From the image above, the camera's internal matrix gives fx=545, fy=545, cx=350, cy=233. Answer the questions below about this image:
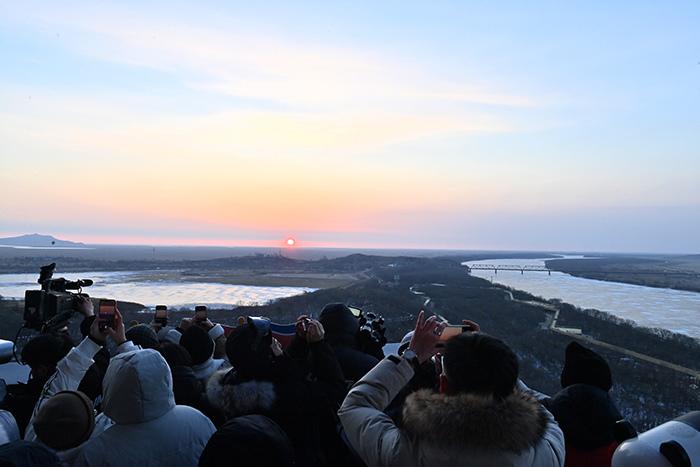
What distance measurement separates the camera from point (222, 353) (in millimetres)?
5527

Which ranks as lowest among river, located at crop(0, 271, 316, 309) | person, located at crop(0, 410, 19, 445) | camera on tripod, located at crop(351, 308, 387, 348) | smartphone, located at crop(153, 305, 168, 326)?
river, located at crop(0, 271, 316, 309)

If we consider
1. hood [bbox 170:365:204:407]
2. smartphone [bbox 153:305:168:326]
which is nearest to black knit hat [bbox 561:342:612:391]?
hood [bbox 170:365:204:407]

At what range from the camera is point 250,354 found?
3.04 meters

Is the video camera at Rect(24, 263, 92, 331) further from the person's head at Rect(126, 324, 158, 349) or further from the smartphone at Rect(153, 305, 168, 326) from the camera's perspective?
the smartphone at Rect(153, 305, 168, 326)

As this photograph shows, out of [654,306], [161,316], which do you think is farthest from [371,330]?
[654,306]

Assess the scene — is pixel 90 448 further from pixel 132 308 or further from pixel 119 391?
pixel 132 308

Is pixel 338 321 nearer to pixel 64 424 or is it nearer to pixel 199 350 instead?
pixel 199 350

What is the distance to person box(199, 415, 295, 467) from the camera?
2.23m

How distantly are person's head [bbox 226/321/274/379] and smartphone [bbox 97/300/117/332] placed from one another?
1.07 metres

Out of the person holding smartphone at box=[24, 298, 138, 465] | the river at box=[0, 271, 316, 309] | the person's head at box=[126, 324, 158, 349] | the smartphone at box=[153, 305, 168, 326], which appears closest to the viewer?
the person holding smartphone at box=[24, 298, 138, 465]

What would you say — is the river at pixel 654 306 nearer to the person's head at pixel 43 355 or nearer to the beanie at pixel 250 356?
the beanie at pixel 250 356

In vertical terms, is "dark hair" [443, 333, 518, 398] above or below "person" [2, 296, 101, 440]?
above

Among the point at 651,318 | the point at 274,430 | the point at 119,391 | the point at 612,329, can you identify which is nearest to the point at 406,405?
the point at 274,430

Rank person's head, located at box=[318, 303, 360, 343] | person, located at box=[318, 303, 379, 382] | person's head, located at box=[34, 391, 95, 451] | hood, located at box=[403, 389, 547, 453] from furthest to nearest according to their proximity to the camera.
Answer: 1. person's head, located at box=[318, 303, 360, 343]
2. person, located at box=[318, 303, 379, 382]
3. person's head, located at box=[34, 391, 95, 451]
4. hood, located at box=[403, 389, 547, 453]
